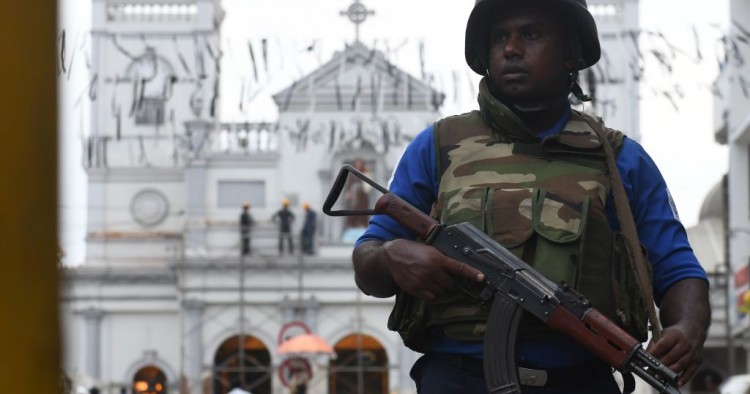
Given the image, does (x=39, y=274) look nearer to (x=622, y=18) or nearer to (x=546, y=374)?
(x=546, y=374)

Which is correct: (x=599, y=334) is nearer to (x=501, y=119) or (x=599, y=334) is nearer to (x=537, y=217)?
(x=537, y=217)

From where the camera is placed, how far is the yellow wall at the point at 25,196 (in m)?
0.86

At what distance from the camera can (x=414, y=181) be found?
2318 mm

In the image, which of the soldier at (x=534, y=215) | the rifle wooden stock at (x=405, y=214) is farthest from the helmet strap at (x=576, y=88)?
the rifle wooden stock at (x=405, y=214)

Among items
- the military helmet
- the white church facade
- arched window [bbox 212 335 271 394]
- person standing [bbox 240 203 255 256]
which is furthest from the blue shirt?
person standing [bbox 240 203 255 256]

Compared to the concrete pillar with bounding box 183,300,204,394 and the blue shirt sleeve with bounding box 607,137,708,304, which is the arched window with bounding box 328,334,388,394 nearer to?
the concrete pillar with bounding box 183,300,204,394

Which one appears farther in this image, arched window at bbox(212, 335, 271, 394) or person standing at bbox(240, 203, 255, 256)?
person standing at bbox(240, 203, 255, 256)

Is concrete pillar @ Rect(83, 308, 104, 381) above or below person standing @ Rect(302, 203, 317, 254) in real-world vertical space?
below

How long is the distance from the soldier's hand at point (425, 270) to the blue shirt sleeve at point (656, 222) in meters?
0.36

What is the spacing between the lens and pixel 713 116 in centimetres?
3484

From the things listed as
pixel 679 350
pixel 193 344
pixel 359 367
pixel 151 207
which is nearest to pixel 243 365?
pixel 193 344

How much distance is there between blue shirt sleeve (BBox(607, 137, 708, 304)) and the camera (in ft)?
7.44

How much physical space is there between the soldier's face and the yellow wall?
1456 millimetres

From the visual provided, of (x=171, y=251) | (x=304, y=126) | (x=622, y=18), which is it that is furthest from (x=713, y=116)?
(x=171, y=251)
